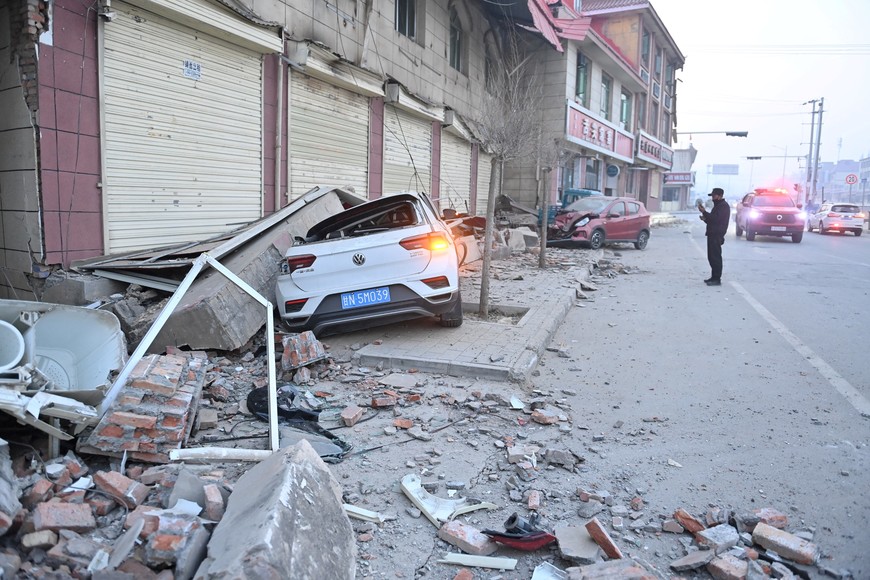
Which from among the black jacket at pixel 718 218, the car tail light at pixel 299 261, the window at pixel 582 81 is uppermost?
the window at pixel 582 81

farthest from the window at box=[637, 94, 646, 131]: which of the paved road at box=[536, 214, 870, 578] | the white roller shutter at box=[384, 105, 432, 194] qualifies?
the paved road at box=[536, 214, 870, 578]

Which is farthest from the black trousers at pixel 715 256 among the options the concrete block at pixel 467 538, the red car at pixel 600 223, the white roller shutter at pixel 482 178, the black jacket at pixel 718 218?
the concrete block at pixel 467 538

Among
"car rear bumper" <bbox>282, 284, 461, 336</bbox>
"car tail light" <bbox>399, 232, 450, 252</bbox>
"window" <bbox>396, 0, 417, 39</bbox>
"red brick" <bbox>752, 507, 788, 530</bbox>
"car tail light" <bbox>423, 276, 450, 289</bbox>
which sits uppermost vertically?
"window" <bbox>396, 0, 417, 39</bbox>

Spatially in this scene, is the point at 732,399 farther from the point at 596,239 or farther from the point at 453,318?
the point at 596,239

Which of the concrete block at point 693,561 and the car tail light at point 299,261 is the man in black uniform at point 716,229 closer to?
the car tail light at point 299,261

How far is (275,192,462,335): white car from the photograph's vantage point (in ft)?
20.7

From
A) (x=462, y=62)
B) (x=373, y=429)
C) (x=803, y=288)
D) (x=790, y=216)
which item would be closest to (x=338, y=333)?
(x=373, y=429)

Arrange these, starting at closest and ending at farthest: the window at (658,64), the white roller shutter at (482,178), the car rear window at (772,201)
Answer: the white roller shutter at (482,178) < the car rear window at (772,201) < the window at (658,64)

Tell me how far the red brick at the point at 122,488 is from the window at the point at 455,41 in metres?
16.6

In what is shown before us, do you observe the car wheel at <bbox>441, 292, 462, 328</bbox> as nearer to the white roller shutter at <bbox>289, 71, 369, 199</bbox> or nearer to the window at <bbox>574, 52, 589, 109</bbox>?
the white roller shutter at <bbox>289, 71, 369, 199</bbox>

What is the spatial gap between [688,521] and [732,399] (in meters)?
2.53

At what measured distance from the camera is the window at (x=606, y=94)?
31016mm

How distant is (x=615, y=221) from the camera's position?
62.4 ft

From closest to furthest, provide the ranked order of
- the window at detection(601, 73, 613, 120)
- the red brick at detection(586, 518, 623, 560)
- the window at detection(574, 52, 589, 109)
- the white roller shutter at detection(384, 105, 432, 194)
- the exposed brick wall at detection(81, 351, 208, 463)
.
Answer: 1. the red brick at detection(586, 518, 623, 560)
2. the exposed brick wall at detection(81, 351, 208, 463)
3. the white roller shutter at detection(384, 105, 432, 194)
4. the window at detection(574, 52, 589, 109)
5. the window at detection(601, 73, 613, 120)
